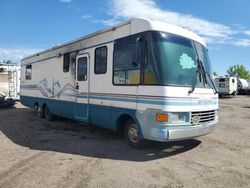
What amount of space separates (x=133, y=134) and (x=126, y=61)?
6.02 ft

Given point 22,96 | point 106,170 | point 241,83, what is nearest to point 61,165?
point 106,170

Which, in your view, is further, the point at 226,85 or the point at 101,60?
the point at 226,85

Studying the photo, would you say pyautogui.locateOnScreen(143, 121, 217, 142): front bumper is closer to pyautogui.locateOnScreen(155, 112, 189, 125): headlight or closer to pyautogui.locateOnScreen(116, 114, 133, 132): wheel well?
pyautogui.locateOnScreen(155, 112, 189, 125): headlight

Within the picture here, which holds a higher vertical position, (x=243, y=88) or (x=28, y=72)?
(x=28, y=72)

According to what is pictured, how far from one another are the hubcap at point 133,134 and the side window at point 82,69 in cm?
261

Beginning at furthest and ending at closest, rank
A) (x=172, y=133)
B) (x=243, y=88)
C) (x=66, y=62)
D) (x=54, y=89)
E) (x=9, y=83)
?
(x=243, y=88) < (x=9, y=83) < (x=54, y=89) < (x=66, y=62) < (x=172, y=133)

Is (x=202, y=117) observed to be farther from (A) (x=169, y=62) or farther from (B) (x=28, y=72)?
(B) (x=28, y=72)

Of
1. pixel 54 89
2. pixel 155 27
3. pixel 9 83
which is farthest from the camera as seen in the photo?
pixel 9 83

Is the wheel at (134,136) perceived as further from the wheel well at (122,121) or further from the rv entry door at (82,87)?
the rv entry door at (82,87)

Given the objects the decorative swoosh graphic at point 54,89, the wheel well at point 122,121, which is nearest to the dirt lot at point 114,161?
the wheel well at point 122,121

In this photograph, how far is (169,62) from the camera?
248 inches

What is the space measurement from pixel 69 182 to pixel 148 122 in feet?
7.48

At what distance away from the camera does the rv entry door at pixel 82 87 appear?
8828 millimetres

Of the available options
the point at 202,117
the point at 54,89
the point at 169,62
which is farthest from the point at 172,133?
the point at 54,89
